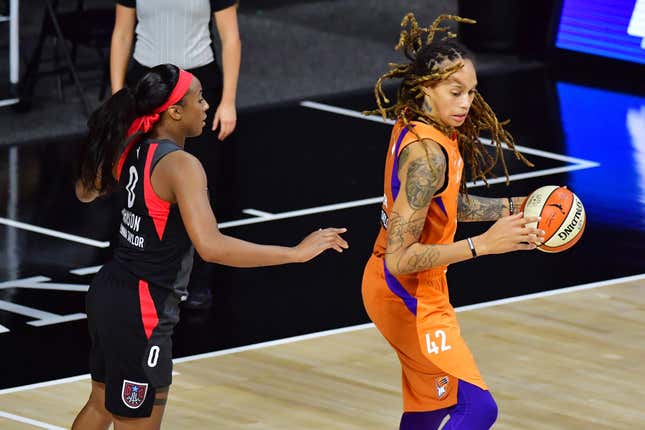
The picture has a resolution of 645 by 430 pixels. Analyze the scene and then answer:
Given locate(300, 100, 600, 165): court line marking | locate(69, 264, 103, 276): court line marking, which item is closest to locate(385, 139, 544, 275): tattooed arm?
locate(69, 264, 103, 276): court line marking

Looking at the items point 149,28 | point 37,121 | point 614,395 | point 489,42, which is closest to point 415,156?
point 614,395

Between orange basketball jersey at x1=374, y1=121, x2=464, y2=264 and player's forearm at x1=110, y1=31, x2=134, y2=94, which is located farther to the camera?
player's forearm at x1=110, y1=31, x2=134, y2=94

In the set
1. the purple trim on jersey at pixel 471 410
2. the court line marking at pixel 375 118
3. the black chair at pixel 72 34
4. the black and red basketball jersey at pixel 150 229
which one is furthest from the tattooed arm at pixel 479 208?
the black chair at pixel 72 34

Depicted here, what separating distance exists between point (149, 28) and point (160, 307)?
2.70m

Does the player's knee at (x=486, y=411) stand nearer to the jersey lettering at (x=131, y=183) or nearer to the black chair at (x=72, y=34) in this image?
the jersey lettering at (x=131, y=183)

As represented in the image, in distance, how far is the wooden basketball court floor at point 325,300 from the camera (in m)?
6.63

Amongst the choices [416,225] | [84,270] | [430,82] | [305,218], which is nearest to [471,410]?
[416,225]

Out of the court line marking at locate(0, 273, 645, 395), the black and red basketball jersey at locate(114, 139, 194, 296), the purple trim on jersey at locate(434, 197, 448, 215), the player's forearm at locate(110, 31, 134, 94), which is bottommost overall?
the court line marking at locate(0, 273, 645, 395)

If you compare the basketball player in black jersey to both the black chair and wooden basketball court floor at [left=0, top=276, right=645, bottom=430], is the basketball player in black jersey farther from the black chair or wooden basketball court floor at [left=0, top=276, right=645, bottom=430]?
the black chair

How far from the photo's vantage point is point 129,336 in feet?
16.3

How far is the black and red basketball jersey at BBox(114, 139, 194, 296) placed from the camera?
16.1 feet

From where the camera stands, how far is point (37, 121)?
11570 millimetres

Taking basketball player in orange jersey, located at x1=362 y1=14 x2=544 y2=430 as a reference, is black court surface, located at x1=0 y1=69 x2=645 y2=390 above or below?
below

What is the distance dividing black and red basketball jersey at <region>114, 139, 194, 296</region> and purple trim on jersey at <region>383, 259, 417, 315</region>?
680 mm
